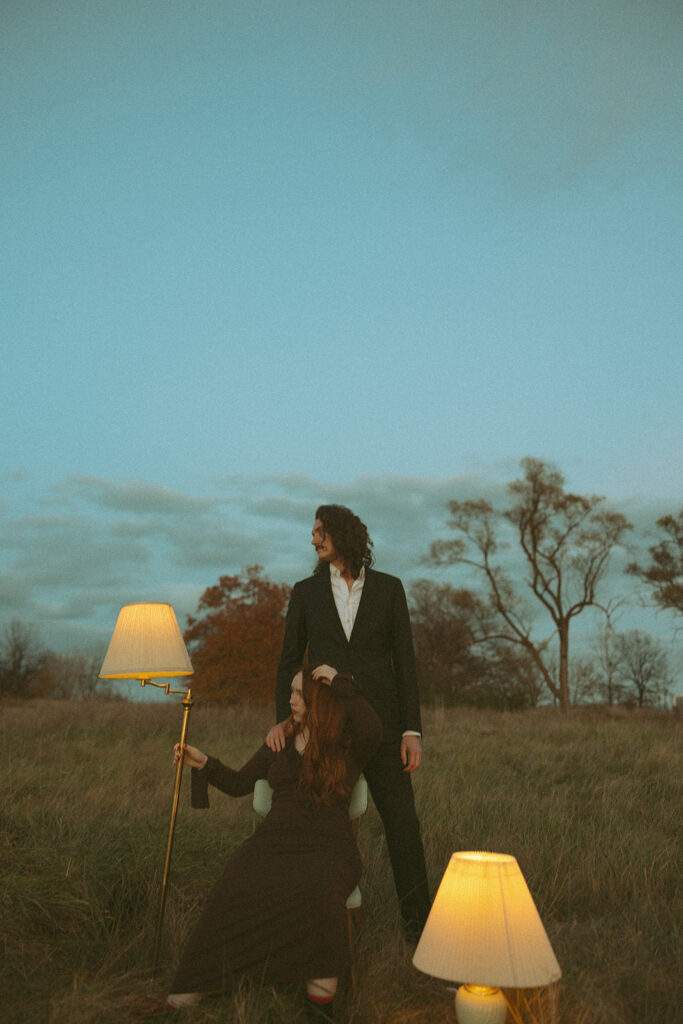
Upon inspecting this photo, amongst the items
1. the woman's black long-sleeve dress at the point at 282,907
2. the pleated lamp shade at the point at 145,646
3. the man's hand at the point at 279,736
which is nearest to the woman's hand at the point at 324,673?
the man's hand at the point at 279,736

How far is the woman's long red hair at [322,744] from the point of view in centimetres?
303

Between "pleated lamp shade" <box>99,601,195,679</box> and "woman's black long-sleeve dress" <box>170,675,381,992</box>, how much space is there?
28.4 inches

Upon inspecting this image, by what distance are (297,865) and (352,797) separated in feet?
1.57

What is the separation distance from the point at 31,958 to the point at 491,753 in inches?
232

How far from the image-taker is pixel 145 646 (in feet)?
11.0

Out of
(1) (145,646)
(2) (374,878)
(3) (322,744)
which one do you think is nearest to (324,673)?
(3) (322,744)

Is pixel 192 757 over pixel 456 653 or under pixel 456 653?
under

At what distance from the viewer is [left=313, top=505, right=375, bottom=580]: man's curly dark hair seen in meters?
3.55

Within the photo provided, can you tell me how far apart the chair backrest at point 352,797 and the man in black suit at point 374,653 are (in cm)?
19

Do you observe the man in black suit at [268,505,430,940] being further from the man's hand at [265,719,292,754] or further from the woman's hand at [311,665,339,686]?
the woman's hand at [311,665,339,686]

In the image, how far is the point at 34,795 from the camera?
525cm

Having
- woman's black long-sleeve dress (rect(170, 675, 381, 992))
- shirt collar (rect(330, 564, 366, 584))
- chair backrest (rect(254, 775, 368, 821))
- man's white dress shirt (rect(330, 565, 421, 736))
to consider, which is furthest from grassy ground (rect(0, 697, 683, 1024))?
shirt collar (rect(330, 564, 366, 584))

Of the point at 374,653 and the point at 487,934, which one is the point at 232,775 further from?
the point at 487,934

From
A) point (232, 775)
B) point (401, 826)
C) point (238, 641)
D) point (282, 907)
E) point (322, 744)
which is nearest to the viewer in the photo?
point (282, 907)
